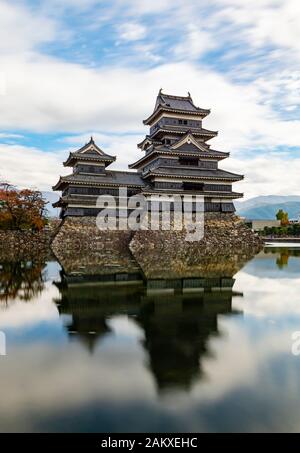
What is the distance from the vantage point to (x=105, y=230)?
2416 cm

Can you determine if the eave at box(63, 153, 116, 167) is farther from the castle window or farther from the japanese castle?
the castle window

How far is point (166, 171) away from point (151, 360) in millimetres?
16194

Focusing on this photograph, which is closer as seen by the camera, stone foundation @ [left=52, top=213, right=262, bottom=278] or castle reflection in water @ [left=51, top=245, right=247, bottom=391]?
castle reflection in water @ [left=51, top=245, right=247, bottom=391]

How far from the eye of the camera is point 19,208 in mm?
42438

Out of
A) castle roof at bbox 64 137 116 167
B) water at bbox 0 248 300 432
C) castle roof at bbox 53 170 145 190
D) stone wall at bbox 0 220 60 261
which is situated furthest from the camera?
stone wall at bbox 0 220 60 261

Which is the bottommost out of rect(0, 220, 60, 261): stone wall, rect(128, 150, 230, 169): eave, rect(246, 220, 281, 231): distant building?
rect(0, 220, 60, 261): stone wall

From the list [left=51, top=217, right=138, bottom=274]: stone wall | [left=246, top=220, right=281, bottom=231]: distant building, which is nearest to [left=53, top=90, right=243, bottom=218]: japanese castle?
[left=51, top=217, right=138, bottom=274]: stone wall

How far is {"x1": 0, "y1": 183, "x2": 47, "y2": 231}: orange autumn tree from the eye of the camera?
137 ft

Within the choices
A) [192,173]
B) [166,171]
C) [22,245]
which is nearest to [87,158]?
[166,171]

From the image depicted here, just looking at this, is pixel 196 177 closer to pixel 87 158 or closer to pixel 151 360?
pixel 87 158

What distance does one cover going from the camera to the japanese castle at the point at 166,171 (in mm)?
24000

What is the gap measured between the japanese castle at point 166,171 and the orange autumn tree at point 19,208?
17586 mm

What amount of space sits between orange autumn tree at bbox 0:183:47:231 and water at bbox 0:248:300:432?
75.4 feet

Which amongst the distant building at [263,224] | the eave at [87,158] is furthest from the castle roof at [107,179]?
the distant building at [263,224]
